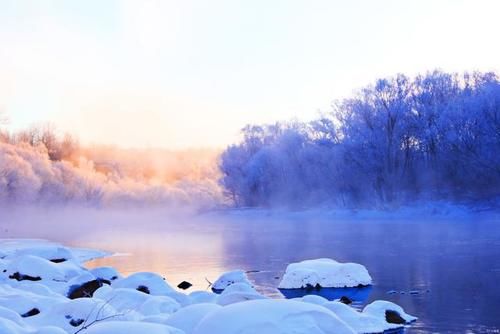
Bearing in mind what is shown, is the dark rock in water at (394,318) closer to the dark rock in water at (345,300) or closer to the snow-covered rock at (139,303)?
the dark rock in water at (345,300)

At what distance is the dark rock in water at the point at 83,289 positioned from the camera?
1498cm

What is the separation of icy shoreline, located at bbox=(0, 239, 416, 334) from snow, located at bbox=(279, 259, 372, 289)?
214 millimetres

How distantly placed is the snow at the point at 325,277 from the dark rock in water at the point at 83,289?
5.52 metres

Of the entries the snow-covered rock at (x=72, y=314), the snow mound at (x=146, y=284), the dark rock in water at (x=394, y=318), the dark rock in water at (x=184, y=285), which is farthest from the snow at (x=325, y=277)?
the snow-covered rock at (x=72, y=314)

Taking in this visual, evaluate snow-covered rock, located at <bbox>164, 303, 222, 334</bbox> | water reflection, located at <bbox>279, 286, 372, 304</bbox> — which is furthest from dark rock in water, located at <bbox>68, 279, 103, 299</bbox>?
snow-covered rock, located at <bbox>164, 303, 222, 334</bbox>

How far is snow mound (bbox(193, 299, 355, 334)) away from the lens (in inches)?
281

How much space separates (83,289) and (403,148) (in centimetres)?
4924

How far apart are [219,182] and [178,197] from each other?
419 inches

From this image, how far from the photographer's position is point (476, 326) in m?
12.7

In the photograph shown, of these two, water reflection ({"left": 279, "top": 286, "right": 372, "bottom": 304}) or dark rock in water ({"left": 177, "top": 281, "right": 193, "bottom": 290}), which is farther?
dark rock in water ({"left": 177, "top": 281, "right": 193, "bottom": 290})

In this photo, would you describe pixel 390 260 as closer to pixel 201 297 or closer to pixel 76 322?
pixel 201 297

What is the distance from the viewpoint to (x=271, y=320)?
7.26 m

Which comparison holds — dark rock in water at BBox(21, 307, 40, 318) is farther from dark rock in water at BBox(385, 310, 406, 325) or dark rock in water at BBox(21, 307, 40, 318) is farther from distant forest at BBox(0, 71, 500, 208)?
distant forest at BBox(0, 71, 500, 208)

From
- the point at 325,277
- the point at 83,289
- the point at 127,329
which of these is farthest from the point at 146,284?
the point at 127,329
